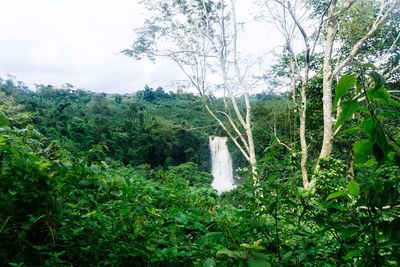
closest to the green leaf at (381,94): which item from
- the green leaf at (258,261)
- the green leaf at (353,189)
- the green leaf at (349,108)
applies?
the green leaf at (349,108)

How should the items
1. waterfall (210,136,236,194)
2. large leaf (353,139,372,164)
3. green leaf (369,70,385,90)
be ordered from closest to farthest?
green leaf (369,70,385,90), large leaf (353,139,372,164), waterfall (210,136,236,194)

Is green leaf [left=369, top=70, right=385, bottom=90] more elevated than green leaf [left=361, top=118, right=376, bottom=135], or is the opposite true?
green leaf [left=369, top=70, right=385, bottom=90]

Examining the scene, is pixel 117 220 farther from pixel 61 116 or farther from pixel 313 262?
pixel 61 116

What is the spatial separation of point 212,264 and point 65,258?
93cm

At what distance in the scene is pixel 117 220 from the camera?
151 cm

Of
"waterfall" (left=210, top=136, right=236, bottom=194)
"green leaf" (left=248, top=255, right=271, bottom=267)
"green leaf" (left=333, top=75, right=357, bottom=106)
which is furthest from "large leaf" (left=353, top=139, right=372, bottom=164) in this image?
"waterfall" (left=210, top=136, right=236, bottom=194)

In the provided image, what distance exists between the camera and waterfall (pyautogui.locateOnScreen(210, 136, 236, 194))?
27750 millimetres

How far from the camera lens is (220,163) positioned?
28328 mm

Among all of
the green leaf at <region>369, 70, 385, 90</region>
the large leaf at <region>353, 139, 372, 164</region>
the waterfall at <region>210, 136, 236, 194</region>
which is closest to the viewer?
the green leaf at <region>369, 70, 385, 90</region>

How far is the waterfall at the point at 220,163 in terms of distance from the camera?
27.8m

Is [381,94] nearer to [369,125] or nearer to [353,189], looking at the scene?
[369,125]

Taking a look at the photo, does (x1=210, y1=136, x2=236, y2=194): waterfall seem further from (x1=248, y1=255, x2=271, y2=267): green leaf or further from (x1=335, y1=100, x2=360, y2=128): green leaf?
(x1=335, y1=100, x2=360, y2=128): green leaf

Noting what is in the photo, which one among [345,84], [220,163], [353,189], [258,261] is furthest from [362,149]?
[220,163]

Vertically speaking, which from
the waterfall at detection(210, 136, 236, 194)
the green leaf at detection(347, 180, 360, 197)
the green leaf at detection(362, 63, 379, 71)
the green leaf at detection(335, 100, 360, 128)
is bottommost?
the waterfall at detection(210, 136, 236, 194)
